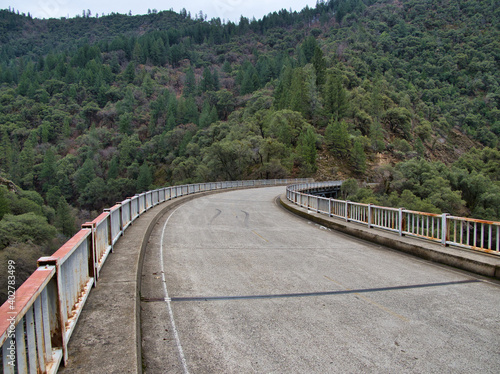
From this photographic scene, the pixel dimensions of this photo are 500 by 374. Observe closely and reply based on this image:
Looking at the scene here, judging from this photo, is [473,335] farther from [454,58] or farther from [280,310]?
[454,58]

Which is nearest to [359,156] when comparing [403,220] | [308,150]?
[308,150]

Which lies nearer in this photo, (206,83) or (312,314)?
(312,314)

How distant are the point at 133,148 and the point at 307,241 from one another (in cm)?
12781

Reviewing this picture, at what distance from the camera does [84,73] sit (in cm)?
18762

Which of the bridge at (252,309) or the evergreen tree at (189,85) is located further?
the evergreen tree at (189,85)

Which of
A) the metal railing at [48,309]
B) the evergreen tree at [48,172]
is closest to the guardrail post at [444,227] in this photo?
the metal railing at [48,309]

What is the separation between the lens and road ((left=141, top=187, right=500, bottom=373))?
4168 millimetres

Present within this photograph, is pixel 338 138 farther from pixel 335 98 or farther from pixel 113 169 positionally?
pixel 113 169

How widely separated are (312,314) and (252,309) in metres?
0.94

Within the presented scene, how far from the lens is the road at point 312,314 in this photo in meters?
4.17

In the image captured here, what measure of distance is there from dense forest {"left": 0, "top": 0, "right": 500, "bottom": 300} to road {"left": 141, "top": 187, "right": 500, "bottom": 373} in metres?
27.4

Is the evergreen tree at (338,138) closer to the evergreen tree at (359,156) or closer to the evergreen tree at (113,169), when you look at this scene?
the evergreen tree at (359,156)

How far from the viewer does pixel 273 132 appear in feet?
283

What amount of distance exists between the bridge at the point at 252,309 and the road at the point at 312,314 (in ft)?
0.08
